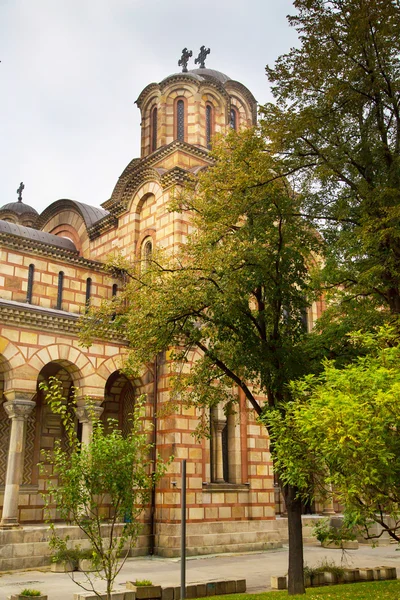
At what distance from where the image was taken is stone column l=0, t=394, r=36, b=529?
15.6 metres

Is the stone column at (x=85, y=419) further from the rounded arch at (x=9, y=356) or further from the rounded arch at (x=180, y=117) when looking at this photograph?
the rounded arch at (x=180, y=117)

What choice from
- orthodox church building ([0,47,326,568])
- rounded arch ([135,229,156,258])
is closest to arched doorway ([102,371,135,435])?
orthodox church building ([0,47,326,568])

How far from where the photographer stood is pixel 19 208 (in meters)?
36.5

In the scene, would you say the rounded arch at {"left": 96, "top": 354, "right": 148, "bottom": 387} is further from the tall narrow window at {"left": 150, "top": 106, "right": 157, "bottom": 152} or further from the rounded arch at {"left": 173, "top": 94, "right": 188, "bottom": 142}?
the tall narrow window at {"left": 150, "top": 106, "right": 157, "bottom": 152}

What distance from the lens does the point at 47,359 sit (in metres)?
17.4

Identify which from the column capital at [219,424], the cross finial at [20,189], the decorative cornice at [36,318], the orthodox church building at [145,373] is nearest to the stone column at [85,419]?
the orthodox church building at [145,373]

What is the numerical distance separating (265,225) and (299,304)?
6.39 feet

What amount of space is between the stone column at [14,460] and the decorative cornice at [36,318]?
6.67 ft

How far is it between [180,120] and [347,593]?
62.8 feet

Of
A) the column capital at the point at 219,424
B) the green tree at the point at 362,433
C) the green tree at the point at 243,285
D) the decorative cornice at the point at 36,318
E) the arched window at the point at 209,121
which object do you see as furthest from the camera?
the arched window at the point at 209,121

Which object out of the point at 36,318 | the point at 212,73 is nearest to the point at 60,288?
the point at 36,318

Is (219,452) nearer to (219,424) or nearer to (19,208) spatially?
(219,424)

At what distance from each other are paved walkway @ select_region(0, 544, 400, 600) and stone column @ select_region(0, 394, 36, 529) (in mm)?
1428

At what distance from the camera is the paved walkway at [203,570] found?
1297 centimetres
